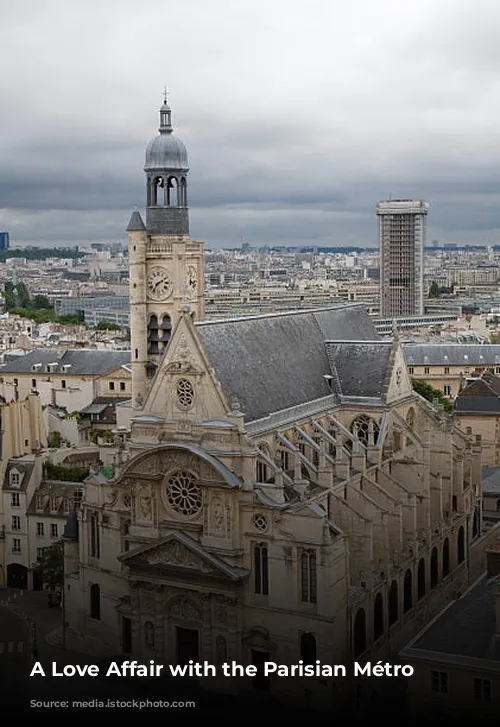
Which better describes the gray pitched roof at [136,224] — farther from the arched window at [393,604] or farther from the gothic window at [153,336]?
the arched window at [393,604]

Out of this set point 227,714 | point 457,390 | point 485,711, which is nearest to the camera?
point 485,711

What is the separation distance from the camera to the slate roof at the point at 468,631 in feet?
171

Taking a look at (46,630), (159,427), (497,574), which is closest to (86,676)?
(46,630)

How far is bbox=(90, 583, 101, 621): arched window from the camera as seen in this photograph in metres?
73.3

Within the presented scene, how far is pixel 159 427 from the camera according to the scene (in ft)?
225

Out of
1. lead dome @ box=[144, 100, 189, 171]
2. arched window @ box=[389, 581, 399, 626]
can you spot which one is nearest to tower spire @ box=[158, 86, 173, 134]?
lead dome @ box=[144, 100, 189, 171]

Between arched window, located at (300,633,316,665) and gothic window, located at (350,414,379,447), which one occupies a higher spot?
gothic window, located at (350,414,379,447)

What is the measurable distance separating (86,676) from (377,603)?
731 inches

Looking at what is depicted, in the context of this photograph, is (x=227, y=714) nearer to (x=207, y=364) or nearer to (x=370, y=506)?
(x=370, y=506)

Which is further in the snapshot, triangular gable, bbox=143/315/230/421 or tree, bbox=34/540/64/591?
tree, bbox=34/540/64/591

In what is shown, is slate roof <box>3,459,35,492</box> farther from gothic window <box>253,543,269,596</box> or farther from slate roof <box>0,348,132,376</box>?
slate roof <box>0,348,132,376</box>

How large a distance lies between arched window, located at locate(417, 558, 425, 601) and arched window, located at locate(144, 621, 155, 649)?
18.5 meters

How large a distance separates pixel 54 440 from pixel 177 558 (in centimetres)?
4513

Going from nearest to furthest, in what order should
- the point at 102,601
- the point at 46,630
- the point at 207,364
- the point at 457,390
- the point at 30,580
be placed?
1. the point at 207,364
2. the point at 102,601
3. the point at 46,630
4. the point at 30,580
5. the point at 457,390
